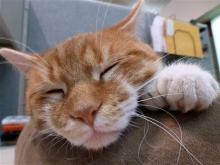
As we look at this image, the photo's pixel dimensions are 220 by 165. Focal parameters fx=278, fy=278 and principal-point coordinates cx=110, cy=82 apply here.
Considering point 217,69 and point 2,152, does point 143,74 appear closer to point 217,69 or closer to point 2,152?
point 2,152

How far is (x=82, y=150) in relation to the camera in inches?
23.5

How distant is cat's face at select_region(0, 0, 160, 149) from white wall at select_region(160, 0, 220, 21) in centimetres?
268

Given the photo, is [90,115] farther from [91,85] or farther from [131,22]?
[131,22]

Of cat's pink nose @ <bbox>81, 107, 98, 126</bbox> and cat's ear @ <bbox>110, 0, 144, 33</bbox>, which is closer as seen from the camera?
cat's pink nose @ <bbox>81, 107, 98, 126</bbox>

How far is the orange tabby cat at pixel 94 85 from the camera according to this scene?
546 millimetres

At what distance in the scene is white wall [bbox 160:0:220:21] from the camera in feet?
10.6

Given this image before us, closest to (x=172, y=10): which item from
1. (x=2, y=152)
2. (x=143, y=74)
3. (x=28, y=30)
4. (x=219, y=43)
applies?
(x=219, y=43)

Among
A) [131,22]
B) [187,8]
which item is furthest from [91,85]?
[187,8]

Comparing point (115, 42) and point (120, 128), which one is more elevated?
point (115, 42)

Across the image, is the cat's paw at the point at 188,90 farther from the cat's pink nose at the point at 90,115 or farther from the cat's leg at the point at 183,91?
the cat's pink nose at the point at 90,115

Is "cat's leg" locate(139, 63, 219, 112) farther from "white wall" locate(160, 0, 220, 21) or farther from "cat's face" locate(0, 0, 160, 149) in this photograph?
"white wall" locate(160, 0, 220, 21)

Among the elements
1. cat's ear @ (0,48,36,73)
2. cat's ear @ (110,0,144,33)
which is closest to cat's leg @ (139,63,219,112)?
cat's ear @ (110,0,144,33)

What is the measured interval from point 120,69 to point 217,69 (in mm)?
1317

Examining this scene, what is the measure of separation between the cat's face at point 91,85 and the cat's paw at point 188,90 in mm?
92
